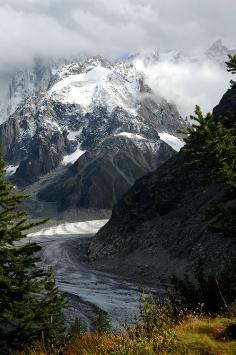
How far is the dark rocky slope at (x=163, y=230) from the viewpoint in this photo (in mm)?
86875

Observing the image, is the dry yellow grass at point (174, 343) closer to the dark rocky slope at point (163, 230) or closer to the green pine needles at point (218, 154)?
the green pine needles at point (218, 154)

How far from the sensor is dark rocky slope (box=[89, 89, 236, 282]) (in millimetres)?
86875

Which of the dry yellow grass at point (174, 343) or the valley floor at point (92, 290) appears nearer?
the dry yellow grass at point (174, 343)

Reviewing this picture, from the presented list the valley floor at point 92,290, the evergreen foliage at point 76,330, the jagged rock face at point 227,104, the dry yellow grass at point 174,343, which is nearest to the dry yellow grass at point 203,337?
the dry yellow grass at point 174,343

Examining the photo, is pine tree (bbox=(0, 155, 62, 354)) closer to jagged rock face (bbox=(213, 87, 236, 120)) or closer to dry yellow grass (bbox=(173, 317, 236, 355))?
dry yellow grass (bbox=(173, 317, 236, 355))

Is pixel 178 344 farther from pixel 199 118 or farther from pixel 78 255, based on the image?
pixel 78 255

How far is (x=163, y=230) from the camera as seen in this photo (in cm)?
10831

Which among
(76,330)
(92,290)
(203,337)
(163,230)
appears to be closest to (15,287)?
(76,330)

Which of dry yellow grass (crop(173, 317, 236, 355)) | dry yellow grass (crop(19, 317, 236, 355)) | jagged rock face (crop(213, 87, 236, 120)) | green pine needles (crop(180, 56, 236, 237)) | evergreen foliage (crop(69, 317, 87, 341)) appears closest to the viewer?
dry yellow grass (crop(19, 317, 236, 355))

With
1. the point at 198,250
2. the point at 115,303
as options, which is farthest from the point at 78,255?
the point at 115,303

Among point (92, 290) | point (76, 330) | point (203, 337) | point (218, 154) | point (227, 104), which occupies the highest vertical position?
point (227, 104)

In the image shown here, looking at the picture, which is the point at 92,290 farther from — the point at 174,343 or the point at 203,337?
the point at 174,343

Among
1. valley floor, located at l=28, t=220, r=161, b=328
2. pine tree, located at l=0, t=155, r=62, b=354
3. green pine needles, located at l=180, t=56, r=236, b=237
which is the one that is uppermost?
green pine needles, located at l=180, t=56, r=236, b=237

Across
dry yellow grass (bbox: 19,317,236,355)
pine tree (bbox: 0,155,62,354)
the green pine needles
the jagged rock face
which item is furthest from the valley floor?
the jagged rock face
